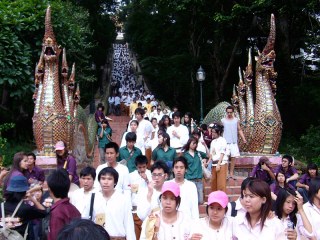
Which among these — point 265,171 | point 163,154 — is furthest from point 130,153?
point 265,171

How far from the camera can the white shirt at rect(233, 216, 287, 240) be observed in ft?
13.5

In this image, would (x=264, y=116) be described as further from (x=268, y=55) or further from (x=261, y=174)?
(x=261, y=174)

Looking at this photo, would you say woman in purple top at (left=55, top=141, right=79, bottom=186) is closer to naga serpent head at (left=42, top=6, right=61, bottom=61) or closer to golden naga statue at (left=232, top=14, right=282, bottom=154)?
naga serpent head at (left=42, top=6, right=61, bottom=61)

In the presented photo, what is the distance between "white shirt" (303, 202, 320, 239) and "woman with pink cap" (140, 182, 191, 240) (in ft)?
4.20

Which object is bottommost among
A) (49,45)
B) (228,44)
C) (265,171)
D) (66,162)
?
(265,171)

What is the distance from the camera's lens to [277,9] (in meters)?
19.5

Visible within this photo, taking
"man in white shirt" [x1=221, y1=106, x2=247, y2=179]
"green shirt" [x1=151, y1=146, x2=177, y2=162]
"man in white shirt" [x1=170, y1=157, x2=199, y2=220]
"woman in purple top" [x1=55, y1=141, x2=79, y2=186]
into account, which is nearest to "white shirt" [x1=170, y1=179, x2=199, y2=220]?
"man in white shirt" [x1=170, y1=157, x2=199, y2=220]

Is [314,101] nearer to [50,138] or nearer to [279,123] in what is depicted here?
[279,123]

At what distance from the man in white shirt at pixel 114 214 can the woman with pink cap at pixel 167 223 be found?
490 mm

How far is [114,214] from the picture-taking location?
4.89 metres

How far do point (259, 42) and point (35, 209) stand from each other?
21.9 m

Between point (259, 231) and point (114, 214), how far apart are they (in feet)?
4.84

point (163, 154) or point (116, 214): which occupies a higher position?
point (163, 154)

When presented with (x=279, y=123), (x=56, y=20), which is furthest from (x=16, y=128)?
(x=279, y=123)
